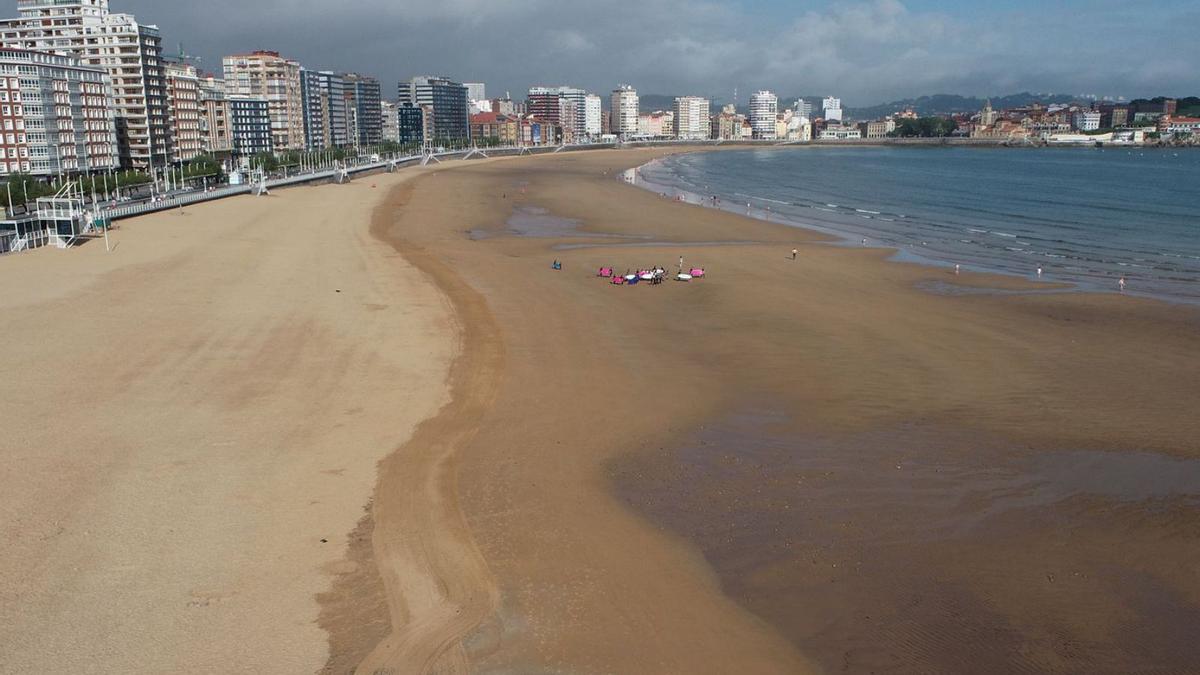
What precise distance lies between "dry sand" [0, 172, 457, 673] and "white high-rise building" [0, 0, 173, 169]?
5808 centimetres

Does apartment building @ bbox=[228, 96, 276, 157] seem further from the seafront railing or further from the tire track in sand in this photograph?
the tire track in sand

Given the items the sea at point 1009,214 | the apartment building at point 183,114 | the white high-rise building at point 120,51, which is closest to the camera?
the sea at point 1009,214

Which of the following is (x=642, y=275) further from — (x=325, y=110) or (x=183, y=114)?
(x=325, y=110)

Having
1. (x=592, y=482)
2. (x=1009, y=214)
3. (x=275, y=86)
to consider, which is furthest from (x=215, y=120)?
(x=592, y=482)

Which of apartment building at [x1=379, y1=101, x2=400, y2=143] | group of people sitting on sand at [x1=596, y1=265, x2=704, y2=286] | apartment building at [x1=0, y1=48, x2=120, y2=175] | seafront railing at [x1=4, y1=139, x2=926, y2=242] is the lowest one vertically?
group of people sitting on sand at [x1=596, y1=265, x2=704, y2=286]

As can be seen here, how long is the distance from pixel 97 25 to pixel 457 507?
285 feet

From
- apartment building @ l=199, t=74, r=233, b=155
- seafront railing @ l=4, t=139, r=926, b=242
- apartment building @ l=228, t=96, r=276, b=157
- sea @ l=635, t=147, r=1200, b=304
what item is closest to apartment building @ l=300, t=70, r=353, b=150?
apartment building @ l=228, t=96, r=276, b=157

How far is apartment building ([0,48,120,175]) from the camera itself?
194 ft

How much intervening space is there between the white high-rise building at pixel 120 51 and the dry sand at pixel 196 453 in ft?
191

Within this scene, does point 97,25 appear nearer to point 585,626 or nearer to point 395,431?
point 395,431

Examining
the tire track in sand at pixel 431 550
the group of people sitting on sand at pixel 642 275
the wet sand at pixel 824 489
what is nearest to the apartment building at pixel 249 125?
the group of people sitting on sand at pixel 642 275

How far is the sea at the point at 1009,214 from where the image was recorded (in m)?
34.6

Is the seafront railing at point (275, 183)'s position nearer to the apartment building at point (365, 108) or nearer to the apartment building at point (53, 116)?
the apartment building at point (53, 116)

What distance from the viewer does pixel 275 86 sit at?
128 meters
